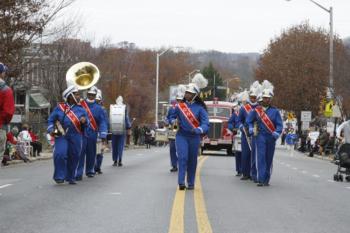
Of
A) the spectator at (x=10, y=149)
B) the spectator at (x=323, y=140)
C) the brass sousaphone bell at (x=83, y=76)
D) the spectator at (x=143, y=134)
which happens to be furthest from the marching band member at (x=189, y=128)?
the spectator at (x=143, y=134)

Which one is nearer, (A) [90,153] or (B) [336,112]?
(A) [90,153]

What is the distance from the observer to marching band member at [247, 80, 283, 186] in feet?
52.0

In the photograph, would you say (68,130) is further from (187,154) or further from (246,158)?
(246,158)

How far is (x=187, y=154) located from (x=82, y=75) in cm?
566

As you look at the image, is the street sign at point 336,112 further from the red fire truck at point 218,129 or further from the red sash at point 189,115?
the red sash at point 189,115

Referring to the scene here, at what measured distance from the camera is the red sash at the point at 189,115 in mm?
14039

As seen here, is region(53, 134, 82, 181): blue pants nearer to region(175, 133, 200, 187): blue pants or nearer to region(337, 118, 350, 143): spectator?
region(175, 133, 200, 187): blue pants

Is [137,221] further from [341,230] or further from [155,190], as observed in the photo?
[155,190]

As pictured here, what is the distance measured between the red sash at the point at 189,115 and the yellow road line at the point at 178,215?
1389mm

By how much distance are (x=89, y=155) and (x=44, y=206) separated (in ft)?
20.8

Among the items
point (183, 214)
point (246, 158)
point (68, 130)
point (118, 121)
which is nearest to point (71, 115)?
point (68, 130)

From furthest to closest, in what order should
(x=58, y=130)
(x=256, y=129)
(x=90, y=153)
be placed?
(x=90, y=153), (x=256, y=129), (x=58, y=130)

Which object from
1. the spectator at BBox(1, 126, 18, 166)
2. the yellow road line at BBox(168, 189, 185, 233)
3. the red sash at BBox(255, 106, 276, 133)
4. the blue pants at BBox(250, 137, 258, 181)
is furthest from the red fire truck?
the yellow road line at BBox(168, 189, 185, 233)

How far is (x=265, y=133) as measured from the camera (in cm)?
1594
